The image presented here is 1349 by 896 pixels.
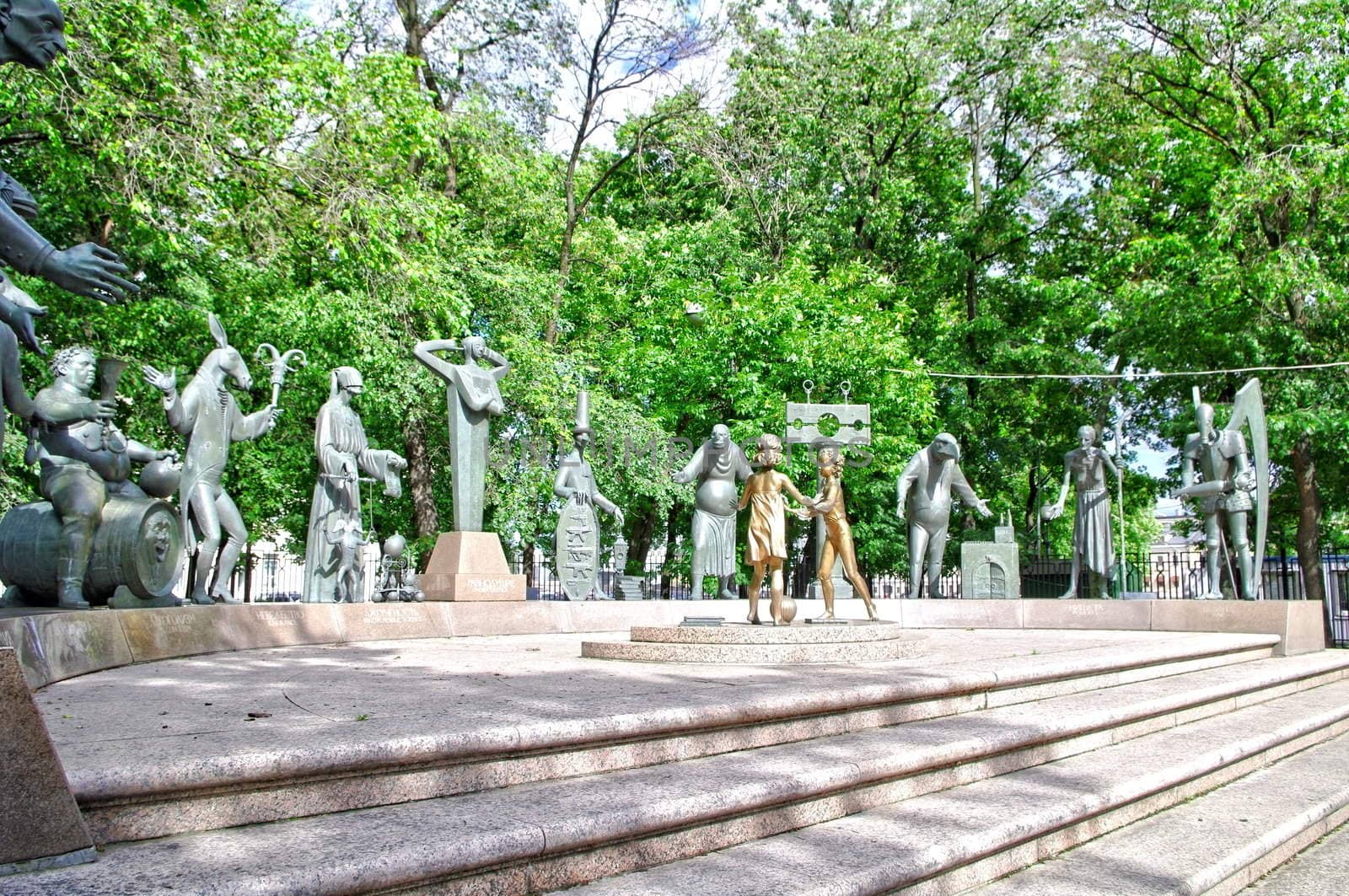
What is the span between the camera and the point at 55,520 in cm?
727

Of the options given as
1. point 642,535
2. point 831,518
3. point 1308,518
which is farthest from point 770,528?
point 642,535

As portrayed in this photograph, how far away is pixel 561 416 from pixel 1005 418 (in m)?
13.2

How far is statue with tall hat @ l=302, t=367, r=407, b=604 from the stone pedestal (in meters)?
0.98

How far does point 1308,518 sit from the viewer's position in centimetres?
2180

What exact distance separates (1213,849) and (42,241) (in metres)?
5.39

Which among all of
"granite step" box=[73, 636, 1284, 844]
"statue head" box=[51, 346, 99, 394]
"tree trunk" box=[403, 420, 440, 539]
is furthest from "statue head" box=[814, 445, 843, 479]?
"tree trunk" box=[403, 420, 440, 539]

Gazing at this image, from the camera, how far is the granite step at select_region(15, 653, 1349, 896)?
3.07 meters

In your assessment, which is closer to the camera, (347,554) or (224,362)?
(224,362)

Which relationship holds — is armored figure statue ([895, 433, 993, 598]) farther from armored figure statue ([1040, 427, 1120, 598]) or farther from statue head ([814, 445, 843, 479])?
statue head ([814, 445, 843, 479])

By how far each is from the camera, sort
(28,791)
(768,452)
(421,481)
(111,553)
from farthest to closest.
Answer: (421,481), (768,452), (111,553), (28,791)

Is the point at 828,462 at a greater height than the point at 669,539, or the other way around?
the point at 828,462

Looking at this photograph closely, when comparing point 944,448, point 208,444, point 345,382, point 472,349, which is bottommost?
point 208,444

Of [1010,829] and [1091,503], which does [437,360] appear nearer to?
[1091,503]

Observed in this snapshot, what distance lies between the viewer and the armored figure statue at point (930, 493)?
16.2 metres
